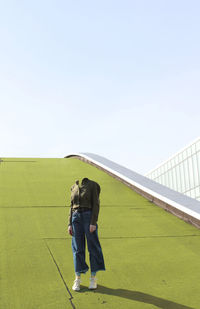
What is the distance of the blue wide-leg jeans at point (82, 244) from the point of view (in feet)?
13.8

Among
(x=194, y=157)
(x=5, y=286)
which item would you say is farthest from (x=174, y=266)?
(x=194, y=157)

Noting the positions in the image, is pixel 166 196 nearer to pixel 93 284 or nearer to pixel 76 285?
pixel 93 284

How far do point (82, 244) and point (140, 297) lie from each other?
899mm

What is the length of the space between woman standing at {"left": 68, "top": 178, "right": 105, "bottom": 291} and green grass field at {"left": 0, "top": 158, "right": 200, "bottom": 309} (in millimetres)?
230

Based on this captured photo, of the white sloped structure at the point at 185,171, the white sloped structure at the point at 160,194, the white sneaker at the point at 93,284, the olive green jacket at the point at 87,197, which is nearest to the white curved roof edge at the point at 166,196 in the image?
the white sloped structure at the point at 160,194

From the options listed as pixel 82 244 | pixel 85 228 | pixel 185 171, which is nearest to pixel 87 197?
pixel 85 228

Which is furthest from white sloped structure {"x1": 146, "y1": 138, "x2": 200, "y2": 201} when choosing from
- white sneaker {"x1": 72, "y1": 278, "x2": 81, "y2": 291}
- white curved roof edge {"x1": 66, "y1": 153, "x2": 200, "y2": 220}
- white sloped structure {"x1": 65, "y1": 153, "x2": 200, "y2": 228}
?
white sneaker {"x1": 72, "y1": 278, "x2": 81, "y2": 291}

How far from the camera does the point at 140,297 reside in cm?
388

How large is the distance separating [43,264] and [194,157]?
3727cm

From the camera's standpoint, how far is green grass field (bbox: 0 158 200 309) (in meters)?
3.83

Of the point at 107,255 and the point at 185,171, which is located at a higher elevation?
the point at 185,171

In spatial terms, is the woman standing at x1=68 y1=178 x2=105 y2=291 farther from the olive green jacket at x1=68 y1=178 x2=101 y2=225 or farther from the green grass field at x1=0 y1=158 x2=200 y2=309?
the green grass field at x1=0 y1=158 x2=200 y2=309

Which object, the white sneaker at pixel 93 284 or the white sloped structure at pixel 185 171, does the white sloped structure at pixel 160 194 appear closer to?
the white sneaker at pixel 93 284

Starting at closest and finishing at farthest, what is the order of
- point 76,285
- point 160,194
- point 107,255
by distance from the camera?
1. point 76,285
2. point 107,255
3. point 160,194
